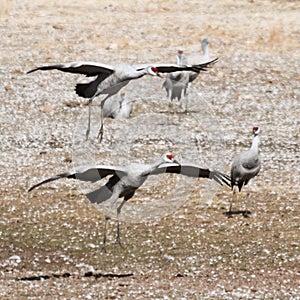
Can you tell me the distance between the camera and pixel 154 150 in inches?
661

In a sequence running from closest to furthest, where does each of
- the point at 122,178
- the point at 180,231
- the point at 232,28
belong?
the point at 122,178, the point at 180,231, the point at 232,28

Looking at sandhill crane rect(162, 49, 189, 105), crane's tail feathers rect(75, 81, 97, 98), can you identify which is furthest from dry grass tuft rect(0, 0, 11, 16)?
crane's tail feathers rect(75, 81, 97, 98)

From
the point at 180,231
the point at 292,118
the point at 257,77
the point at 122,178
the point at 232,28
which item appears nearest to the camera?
the point at 122,178

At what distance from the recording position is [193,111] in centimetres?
2014

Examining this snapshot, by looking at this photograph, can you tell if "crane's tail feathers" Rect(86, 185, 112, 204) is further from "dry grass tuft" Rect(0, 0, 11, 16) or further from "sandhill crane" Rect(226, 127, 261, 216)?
"dry grass tuft" Rect(0, 0, 11, 16)

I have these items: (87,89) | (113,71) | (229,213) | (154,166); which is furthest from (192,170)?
(87,89)

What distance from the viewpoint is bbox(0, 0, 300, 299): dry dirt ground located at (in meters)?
10.4

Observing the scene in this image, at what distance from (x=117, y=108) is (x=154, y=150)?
2636 mm

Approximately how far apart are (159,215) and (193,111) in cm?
724

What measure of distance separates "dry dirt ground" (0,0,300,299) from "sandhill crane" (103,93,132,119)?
32cm

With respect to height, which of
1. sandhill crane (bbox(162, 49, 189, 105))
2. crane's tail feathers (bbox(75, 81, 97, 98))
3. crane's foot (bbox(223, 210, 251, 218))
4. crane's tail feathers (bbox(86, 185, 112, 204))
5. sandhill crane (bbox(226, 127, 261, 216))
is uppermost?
crane's tail feathers (bbox(75, 81, 97, 98))

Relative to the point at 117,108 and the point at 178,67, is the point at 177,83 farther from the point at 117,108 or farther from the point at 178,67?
the point at 178,67

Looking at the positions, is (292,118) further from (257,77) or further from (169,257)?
(169,257)

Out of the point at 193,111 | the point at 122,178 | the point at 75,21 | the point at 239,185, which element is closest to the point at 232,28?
the point at 75,21
